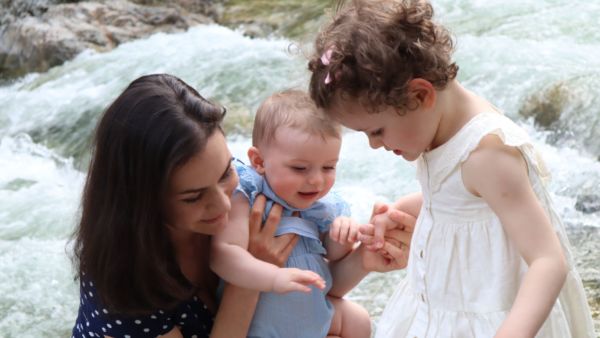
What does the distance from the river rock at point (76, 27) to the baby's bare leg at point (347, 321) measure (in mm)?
6026

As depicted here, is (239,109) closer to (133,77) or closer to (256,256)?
(133,77)

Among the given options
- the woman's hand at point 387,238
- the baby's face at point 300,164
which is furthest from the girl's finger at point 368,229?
the baby's face at point 300,164

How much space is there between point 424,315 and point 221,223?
0.49m

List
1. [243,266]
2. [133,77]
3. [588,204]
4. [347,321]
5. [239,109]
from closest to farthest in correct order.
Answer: [243,266] → [347,321] → [588,204] → [239,109] → [133,77]

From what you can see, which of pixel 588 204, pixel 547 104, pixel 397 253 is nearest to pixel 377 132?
pixel 397 253

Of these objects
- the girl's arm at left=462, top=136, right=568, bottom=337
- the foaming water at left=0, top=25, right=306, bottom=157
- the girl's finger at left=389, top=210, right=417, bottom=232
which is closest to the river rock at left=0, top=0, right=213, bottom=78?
the foaming water at left=0, top=25, right=306, bottom=157

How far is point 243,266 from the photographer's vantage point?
7.16 feet

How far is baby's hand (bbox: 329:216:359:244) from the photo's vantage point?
7.42ft

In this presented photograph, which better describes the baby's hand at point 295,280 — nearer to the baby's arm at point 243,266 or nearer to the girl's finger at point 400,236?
the baby's arm at point 243,266

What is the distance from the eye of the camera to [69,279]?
14.5 feet

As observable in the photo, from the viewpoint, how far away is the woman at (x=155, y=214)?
204 cm

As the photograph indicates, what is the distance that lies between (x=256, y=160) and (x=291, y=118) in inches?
6.2

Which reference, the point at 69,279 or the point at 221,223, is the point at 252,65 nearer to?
the point at 69,279

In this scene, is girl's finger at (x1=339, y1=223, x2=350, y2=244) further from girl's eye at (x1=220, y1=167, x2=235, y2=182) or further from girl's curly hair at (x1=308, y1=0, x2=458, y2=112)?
girl's curly hair at (x1=308, y1=0, x2=458, y2=112)
